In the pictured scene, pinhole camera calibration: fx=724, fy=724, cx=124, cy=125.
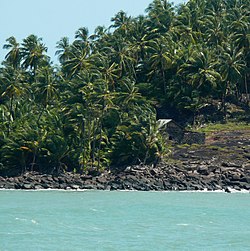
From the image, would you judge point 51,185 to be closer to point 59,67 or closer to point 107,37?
point 59,67

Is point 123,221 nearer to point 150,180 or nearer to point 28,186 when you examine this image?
point 150,180

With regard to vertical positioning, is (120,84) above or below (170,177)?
above

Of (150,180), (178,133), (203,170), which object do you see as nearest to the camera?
(150,180)

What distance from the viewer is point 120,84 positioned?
95.2 meters

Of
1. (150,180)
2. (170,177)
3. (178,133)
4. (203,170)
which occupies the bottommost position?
(150,180)

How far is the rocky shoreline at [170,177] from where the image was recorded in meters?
78.3

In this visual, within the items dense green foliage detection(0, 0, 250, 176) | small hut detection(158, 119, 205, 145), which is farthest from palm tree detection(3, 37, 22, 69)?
small hut detection(158, 119, 205, 145)

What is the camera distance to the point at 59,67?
362 ft

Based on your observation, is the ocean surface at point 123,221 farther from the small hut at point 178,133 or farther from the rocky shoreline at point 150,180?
the small hut at point 178,133

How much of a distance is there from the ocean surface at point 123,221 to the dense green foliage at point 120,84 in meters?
10.3

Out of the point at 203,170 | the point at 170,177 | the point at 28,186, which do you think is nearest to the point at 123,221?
the point at 28,186

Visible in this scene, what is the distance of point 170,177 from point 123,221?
26147 millimetres

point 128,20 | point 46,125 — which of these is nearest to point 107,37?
point 128,20

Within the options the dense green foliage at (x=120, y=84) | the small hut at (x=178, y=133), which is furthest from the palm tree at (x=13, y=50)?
the small hut at (x=178, y=133)
